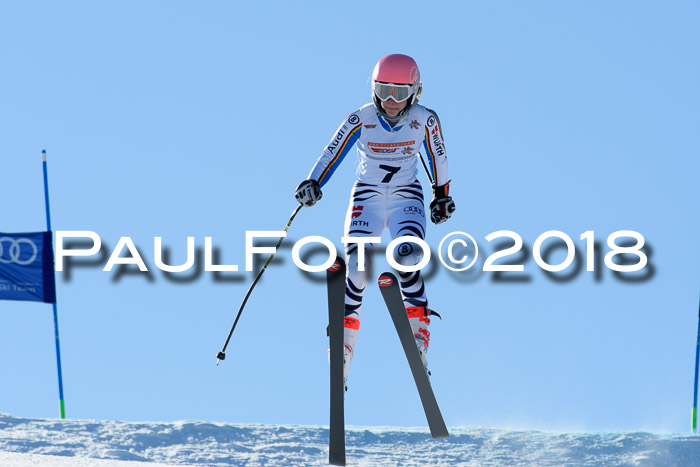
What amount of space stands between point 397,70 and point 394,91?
0.19 m

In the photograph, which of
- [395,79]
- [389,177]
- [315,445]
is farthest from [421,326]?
[315,445]

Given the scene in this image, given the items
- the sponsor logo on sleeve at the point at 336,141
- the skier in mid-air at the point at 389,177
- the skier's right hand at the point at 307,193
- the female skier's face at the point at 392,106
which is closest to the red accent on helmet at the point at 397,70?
the skier in mid-air at the point at 389,177

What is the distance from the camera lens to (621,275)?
37.3ft

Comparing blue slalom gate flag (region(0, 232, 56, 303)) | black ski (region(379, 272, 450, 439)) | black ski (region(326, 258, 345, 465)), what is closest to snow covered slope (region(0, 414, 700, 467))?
blue slalom gate flag (region(0, 232, 56, 303))

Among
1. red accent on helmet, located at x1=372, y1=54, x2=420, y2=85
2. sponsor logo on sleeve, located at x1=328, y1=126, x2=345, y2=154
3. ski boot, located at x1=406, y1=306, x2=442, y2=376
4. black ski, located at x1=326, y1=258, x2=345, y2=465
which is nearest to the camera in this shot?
black ski, located at x1=326, y1=258, x2=345, y2=465

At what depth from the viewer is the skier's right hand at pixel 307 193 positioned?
985cm

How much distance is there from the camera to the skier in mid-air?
9727 millimetres

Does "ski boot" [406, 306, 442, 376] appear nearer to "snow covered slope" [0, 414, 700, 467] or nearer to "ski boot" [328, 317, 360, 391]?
"ski boot" [328, 317, 360, 391]

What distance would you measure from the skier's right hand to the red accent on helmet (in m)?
1.10

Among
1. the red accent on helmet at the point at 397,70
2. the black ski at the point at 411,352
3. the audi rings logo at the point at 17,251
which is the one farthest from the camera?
the audi rings logo at the point at 17,251

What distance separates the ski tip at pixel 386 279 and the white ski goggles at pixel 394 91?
5.13ft

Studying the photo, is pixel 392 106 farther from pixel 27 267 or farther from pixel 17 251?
pixel 17 251

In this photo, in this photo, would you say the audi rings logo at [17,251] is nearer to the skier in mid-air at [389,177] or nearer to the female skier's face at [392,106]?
the skier in mid-air at [389,177]

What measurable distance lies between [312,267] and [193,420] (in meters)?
9.41
